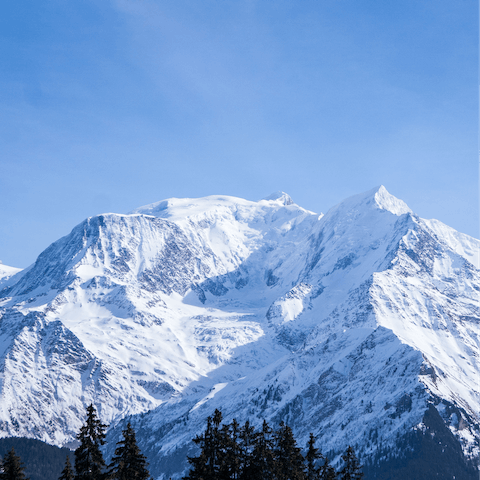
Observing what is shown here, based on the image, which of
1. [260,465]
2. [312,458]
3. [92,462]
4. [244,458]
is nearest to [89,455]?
[92,462]

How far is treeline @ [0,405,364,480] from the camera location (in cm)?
6419

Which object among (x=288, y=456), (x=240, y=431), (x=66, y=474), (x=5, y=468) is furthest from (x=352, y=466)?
(x=5, y=468)

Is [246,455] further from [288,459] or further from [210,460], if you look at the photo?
[288,459]

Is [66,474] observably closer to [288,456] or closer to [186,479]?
[186,479]

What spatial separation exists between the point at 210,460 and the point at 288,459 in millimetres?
9178

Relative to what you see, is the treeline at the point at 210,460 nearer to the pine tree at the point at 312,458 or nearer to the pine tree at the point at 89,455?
the pine tree at the point at 89,455

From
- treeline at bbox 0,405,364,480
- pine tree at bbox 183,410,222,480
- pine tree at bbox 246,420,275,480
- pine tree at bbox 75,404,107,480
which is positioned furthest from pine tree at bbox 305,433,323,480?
pine tree at bbox 75,404,107,480

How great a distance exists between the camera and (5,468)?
6419 cm

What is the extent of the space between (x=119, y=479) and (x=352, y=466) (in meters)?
24.1

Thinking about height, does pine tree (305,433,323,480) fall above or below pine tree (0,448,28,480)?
below

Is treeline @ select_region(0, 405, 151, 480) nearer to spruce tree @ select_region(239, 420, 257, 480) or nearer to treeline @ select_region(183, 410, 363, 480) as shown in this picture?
treeline @ select_region(183, 410, 363, 480)

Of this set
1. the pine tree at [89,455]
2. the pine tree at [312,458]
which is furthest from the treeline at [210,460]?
the pine tree at [312,458]

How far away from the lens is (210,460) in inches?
2692

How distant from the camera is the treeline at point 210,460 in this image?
2527 inches
